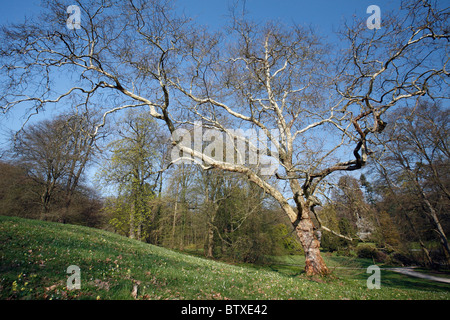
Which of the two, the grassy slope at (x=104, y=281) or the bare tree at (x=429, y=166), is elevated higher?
the bare tree at (x=429, y=166)

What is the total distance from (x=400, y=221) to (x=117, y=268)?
2404 centimetres

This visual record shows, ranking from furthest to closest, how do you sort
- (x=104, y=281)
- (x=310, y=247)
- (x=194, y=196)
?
(x=194, y=196), (x=310, y=247), (x=104, y=281)

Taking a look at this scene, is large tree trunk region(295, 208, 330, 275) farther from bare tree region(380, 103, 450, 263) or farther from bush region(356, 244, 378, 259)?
bare tree region(380, 103, 450, 263)

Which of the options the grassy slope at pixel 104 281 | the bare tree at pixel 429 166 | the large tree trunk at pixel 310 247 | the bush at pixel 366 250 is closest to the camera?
the grassy slope at pixel 104 281

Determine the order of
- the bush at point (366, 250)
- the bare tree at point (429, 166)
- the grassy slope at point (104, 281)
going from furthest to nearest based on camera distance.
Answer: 1. the bare tree at point (429, 166)
2. the bush at point (366, 250)
3. the grassy slope at point (104, 281)

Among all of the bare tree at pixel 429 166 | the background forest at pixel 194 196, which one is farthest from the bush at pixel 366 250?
the bare tree at pixel 429 166

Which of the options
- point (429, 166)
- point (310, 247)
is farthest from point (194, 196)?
point (429, 166)

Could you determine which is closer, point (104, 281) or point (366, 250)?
point (104, 281)

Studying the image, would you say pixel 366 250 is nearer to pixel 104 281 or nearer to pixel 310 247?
pixel 310 247

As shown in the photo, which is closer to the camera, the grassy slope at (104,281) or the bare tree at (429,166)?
the grassy slope at (104,281)

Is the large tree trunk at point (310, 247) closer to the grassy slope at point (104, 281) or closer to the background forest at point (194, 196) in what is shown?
the grassy slope at point (104, 281)

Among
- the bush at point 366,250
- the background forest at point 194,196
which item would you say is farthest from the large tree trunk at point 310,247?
the background forest at point 194,196

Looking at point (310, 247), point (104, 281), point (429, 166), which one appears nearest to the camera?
point (104, 281)

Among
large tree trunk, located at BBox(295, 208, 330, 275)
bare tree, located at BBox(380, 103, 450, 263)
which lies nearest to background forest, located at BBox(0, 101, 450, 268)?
bare tree, located at BBox(380, 103, 450, 263)
